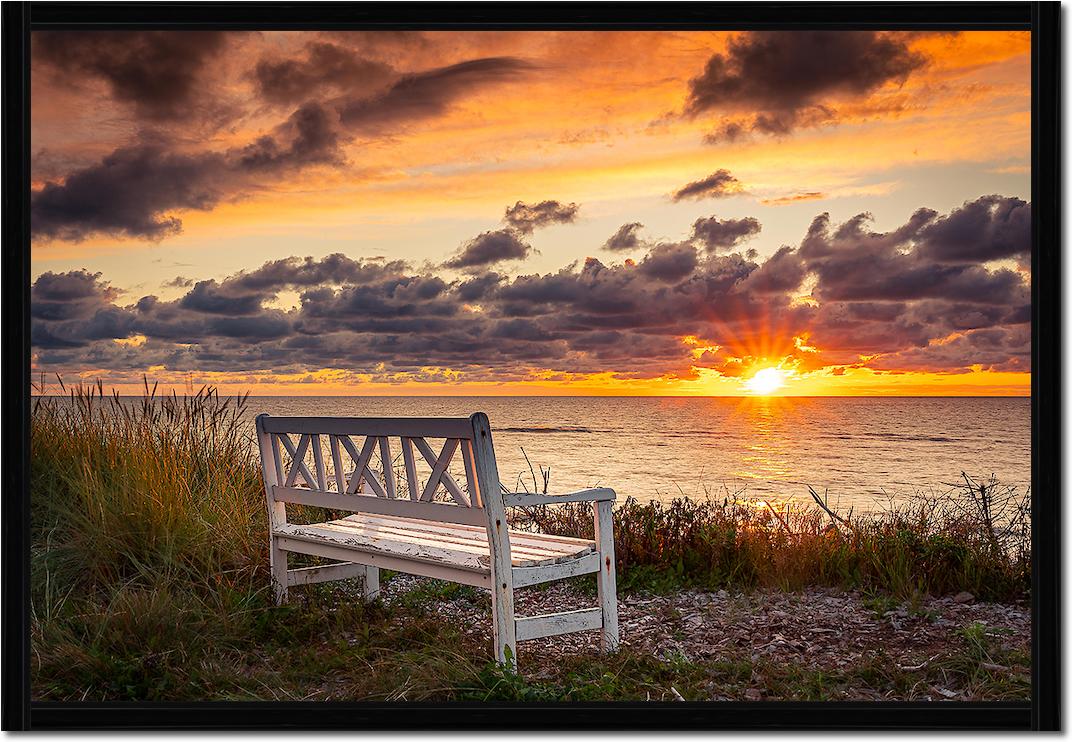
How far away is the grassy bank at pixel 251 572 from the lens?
3506 mm

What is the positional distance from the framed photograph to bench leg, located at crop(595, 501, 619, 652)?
3cm

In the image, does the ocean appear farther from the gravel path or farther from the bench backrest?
the bench backrest

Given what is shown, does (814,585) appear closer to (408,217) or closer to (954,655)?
(954,655)

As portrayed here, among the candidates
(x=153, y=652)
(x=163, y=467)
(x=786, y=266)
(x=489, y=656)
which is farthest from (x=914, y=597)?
(x=786, y=266)

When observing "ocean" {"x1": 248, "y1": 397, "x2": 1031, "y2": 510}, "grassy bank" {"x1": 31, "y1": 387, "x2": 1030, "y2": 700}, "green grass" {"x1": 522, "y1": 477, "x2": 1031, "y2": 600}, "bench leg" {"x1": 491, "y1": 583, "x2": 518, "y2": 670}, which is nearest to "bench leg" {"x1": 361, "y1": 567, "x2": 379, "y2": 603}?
"grassy bank" {"x1": 31, "y1": 387, "x2": 1030, "y2": 700}

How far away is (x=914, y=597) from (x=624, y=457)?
1886 cm

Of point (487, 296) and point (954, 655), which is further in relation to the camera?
point (487, 296)

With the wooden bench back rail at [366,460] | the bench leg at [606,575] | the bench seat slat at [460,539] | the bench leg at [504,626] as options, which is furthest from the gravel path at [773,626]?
the wooden bench back rail at [366,460]

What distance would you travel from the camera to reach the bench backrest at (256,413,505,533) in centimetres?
336

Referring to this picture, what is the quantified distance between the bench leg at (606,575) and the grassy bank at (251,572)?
134 mm

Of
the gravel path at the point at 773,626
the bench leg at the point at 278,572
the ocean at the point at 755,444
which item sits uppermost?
the bench leg at the point at 278,572

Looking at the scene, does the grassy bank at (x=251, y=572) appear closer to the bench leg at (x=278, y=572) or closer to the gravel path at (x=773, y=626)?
the bench leg at (x=278, y=572)

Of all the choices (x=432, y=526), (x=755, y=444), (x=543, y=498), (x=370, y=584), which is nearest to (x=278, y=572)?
(x=370, y=584)

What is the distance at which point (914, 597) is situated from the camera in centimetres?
469
